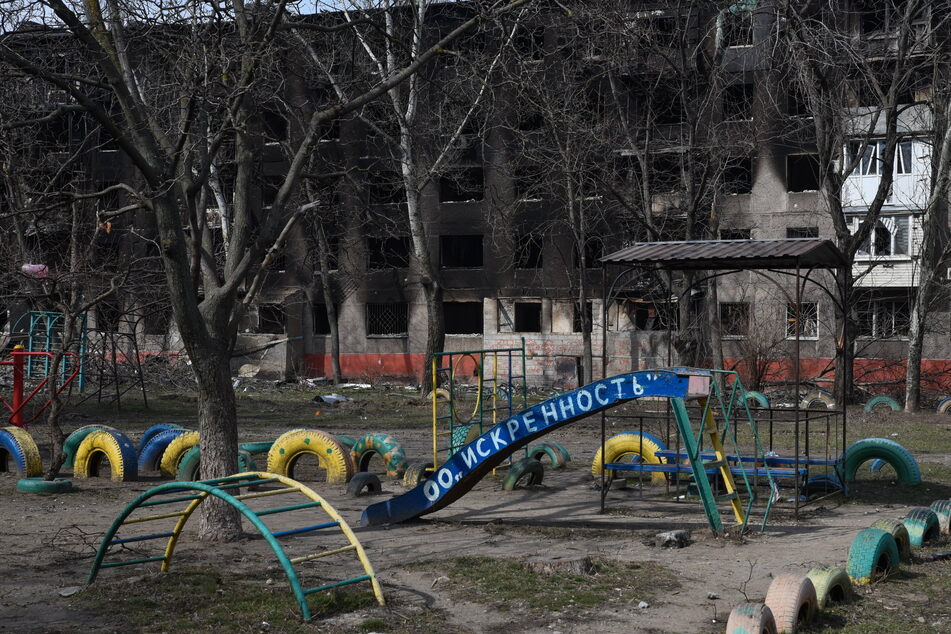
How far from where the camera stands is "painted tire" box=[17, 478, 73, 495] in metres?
12.6

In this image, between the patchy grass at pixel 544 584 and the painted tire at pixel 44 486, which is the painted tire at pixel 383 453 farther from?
the patchy grass at pixel 544 584

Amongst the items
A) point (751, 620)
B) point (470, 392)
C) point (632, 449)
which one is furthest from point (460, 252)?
point (751, 620)

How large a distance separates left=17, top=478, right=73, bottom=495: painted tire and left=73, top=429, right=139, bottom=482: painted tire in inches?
35.4

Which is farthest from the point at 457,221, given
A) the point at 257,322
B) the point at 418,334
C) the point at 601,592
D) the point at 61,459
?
the point at 601,592

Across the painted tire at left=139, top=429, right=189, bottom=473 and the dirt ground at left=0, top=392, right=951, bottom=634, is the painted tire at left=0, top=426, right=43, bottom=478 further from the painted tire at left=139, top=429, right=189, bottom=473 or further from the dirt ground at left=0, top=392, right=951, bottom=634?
the painted tire at left=139, top=429, right=189, bottom=473

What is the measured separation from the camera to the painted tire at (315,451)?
1362 cm

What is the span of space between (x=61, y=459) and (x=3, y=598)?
571 centimetres

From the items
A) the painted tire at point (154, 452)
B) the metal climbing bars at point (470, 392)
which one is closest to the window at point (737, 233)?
the metal climbing bars at point (470, 392)

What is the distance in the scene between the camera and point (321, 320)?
4119 cm

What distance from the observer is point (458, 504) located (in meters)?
12.2

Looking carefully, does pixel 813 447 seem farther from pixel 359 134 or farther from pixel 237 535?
pixel 359 134

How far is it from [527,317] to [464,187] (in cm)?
537

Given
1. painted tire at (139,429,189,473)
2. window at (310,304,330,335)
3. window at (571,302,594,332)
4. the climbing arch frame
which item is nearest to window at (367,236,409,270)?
window at (310,304,330,335)

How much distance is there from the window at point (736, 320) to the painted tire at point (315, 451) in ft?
70.8
